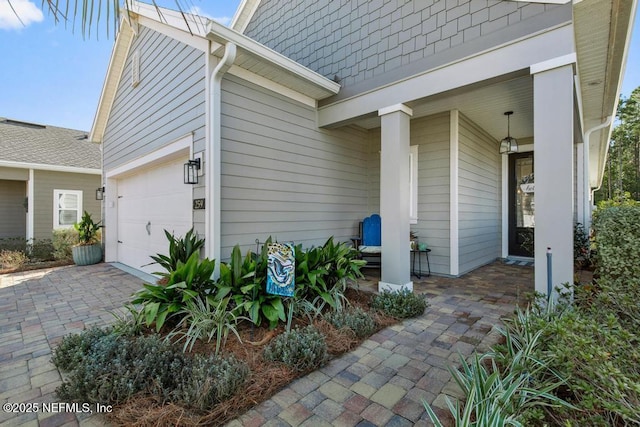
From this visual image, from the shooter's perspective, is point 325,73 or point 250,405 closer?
point 250,405

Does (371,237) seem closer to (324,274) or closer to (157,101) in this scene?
(324,274)

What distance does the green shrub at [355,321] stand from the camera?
2865 mm

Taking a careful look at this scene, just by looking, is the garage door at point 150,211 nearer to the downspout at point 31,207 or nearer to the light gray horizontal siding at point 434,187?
the downspout at point 31,207

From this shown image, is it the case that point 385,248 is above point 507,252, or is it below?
above

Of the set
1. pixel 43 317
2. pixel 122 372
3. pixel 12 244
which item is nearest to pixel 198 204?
pixel 122 372

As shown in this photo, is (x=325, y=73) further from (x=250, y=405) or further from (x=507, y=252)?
(x=507, y=252)

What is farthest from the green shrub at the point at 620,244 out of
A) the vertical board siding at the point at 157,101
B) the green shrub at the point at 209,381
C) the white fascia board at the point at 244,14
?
the white fascia board at the point at 244,14

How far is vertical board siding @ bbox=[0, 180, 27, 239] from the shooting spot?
896cm

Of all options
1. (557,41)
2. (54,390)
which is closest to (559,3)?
(557,41)

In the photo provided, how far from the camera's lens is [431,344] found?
2682 mm

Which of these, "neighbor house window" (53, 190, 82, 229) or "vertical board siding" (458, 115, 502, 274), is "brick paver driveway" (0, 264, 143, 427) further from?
"vertical board siding" (458, 115, 502, 274)

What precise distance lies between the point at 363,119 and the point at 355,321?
3.14m

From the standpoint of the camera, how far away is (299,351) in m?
2.36

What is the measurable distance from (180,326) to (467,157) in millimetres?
5387
